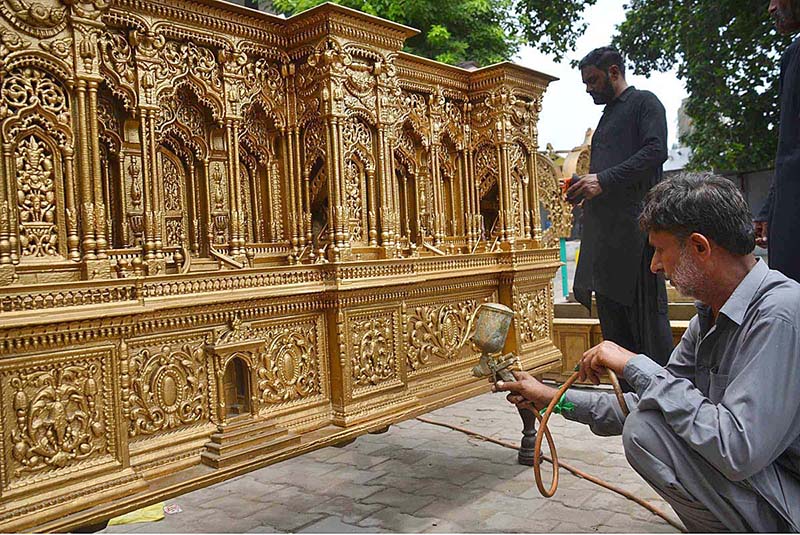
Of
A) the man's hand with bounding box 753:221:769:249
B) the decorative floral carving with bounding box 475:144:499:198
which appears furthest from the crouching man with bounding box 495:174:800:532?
the decorative floral carving with bounding box 475:144:499:198

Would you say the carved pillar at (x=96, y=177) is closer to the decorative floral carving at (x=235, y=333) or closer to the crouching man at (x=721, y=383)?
the decorative floral carving at (x=235, y=333)

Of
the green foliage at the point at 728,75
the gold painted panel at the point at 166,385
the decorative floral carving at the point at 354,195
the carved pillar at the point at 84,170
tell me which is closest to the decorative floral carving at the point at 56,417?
the gold painted panel at the point at 166,385

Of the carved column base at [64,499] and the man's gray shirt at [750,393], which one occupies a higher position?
the man's gray shirt at [750,393]

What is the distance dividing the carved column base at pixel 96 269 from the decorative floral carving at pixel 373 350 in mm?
1318

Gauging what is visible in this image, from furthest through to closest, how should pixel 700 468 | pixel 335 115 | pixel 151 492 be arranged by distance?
pixel 335 115
pixel 151 492
pixel 700 468

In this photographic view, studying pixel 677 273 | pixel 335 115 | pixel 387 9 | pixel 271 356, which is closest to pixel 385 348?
pixel 271 356

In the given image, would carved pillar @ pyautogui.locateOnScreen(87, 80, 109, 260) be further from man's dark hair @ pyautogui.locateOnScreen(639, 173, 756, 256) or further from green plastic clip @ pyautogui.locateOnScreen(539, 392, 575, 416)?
man's dark hair @ pyautogui.locateOnScreen(639, 173, 756, 256)

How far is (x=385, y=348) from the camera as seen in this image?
375 cm

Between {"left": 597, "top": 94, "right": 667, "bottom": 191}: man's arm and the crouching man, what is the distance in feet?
5.24

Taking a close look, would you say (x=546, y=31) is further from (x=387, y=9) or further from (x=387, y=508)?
(x=387, y=508)

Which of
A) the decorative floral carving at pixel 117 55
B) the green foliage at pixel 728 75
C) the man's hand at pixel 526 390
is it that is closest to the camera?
the man's hand at pixel 526 390

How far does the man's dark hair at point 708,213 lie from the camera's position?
1985 mm

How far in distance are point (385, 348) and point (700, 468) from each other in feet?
6.64

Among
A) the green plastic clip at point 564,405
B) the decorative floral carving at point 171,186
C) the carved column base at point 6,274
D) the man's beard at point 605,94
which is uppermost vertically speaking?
the man's beard at point 605,94
